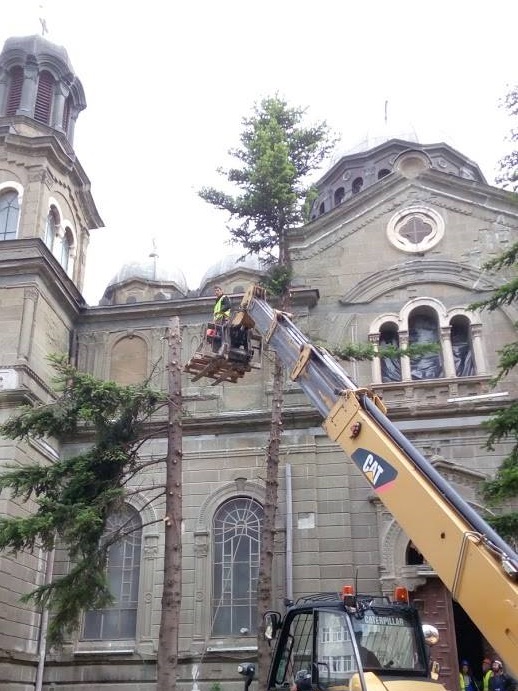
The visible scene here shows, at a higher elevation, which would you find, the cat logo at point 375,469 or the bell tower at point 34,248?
the bell tower at point 34,248

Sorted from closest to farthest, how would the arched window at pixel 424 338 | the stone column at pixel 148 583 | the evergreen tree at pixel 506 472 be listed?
the evergreen tree at pixel 506 472 < the stone column at pixel 148 583 < the arched window at pixel 424 338

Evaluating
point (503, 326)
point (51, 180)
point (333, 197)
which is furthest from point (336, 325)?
point (333, 197)

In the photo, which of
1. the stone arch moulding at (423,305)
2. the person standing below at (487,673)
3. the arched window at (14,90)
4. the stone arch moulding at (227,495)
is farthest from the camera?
the arched window at (14,90)

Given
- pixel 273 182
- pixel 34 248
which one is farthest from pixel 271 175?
pixel 34 248

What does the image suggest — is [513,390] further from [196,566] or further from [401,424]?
[196,566]

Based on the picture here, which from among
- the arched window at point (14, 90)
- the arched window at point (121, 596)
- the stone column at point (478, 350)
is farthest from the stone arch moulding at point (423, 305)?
the arched window at point (14, 90)

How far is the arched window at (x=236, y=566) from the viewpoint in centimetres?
1809

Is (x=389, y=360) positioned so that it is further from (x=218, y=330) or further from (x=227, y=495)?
(x=218, y=330)

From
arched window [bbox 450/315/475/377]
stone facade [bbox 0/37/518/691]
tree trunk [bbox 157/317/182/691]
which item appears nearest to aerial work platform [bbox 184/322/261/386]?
tree trunk [bbox 157/317/182/691]

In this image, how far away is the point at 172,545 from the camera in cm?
1313

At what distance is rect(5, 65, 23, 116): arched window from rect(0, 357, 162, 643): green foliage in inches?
510

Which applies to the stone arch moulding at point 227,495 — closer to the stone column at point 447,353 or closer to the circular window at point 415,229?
the stone column at point 447,353

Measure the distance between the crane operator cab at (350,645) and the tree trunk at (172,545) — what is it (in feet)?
14.0

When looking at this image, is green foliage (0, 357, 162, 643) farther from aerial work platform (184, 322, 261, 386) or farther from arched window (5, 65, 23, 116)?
arched window (5, 65, 23, 116)
